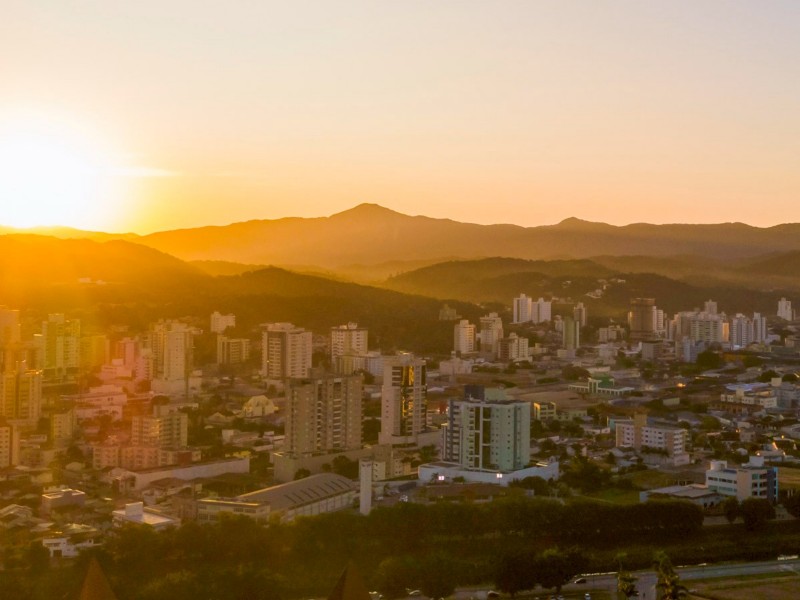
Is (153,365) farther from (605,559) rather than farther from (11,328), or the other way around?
(605,559)

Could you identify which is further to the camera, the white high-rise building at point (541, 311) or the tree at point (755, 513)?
the white high-rise building at point (541, 311)

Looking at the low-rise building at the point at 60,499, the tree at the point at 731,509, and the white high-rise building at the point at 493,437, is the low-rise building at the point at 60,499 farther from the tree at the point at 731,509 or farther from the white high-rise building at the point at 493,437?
the tree at the point at 731,509

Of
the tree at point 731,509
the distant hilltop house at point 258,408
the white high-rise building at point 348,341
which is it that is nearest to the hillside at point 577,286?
the white high-rise building at point 348,341

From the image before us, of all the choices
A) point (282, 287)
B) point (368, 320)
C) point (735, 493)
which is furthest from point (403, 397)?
point (282, 287)

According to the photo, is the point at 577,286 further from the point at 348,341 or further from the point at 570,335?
the point at 348,341

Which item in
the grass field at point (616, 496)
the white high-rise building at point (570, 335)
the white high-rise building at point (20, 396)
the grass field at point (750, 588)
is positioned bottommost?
the grass field at point (750, 588)

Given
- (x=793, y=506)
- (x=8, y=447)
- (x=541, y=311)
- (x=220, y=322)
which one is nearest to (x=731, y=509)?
(x=793, y=506)
